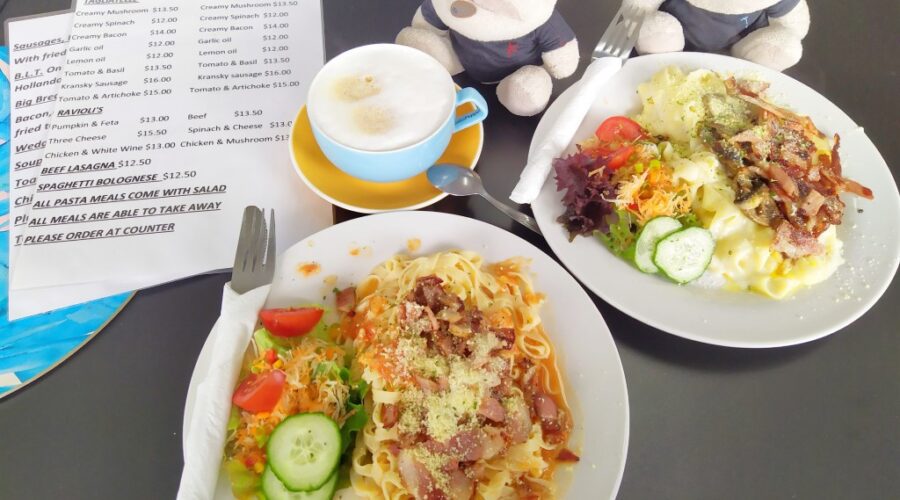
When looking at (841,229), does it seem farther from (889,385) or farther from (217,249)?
(217,249)

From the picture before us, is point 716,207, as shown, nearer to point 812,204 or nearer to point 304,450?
point 812,204

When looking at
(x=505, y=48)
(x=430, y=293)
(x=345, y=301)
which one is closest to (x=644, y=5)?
(x=505, y=48)

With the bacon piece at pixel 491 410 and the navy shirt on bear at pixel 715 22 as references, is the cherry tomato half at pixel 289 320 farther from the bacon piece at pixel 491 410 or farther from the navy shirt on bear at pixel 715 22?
the navy shirt on bear at pixel 715 22

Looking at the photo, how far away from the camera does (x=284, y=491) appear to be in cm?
117

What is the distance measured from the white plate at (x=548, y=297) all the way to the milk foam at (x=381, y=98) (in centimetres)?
22

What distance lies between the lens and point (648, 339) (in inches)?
61.7

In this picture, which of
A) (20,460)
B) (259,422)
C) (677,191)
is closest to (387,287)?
(259,422)

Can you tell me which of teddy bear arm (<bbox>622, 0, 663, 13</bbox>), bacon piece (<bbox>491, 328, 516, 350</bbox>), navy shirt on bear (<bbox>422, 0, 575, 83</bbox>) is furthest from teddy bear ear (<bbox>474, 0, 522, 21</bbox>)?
bacon piece (<bbox>491, 328, 516, 350</bbox>)

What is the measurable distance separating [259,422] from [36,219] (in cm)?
101

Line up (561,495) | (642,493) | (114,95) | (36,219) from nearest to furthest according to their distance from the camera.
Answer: (561,495) → (642,493) → (36,219) → (114,95)

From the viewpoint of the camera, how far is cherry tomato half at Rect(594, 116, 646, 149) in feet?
5.68

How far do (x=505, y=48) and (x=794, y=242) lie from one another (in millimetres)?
1005

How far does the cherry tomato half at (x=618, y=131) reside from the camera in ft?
5.68

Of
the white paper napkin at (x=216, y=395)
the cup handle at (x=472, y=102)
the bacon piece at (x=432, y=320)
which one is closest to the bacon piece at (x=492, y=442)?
the bacon piece at (x=432, y=320)
